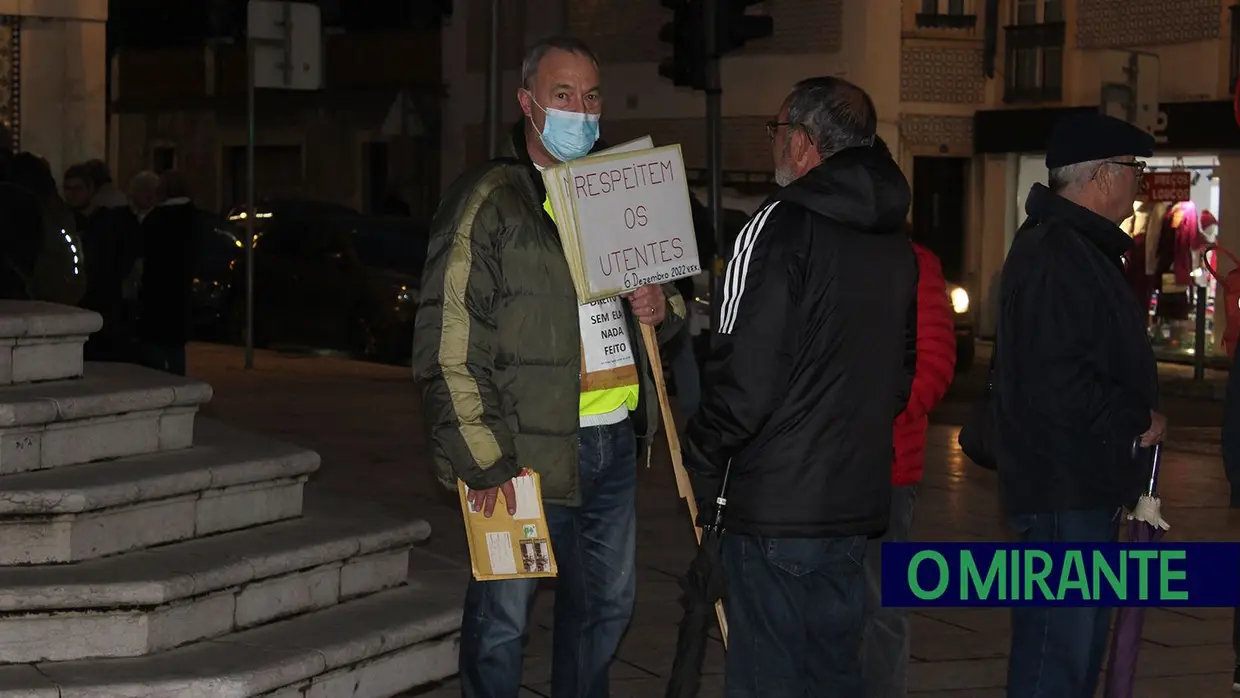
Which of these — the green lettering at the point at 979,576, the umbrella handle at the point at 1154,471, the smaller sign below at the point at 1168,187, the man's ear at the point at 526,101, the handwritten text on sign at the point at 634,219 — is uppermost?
the smaller sign below at the point at 1168,187

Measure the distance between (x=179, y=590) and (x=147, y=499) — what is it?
1.64 ft

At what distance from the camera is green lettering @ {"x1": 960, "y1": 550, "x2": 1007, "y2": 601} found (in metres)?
5.46

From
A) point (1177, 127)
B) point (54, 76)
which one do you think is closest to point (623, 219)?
point (54, 76)

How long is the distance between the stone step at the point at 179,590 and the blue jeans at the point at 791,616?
6.83 ft

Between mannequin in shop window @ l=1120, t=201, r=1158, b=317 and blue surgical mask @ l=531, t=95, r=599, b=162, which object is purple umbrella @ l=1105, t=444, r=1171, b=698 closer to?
blue surgical mask @ l=531, t=95, r=599, b=162

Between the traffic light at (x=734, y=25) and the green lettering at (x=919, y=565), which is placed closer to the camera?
the green lettering at (x=919, y=565)

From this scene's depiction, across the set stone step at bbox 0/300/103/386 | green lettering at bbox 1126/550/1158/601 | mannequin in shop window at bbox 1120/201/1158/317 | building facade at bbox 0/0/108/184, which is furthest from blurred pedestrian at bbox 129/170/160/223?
mannequin in shop window at bbox 1120/201/1158/317

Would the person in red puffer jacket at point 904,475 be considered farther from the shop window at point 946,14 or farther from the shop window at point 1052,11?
the shop window at point 946,14

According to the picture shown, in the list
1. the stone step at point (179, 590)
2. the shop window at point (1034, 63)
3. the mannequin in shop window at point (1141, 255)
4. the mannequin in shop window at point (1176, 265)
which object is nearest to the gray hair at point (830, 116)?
the stone step at point (179, 590)

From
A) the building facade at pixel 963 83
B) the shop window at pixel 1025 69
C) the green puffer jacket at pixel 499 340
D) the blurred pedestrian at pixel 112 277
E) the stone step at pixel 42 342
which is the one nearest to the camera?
the green puffer jacket at pixel 499 340

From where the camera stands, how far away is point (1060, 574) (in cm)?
514

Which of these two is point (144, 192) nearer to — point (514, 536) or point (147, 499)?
point (147, 499)

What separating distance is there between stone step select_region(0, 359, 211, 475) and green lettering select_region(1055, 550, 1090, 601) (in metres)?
3.32

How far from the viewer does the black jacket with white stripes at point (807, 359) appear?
446 centimetres
